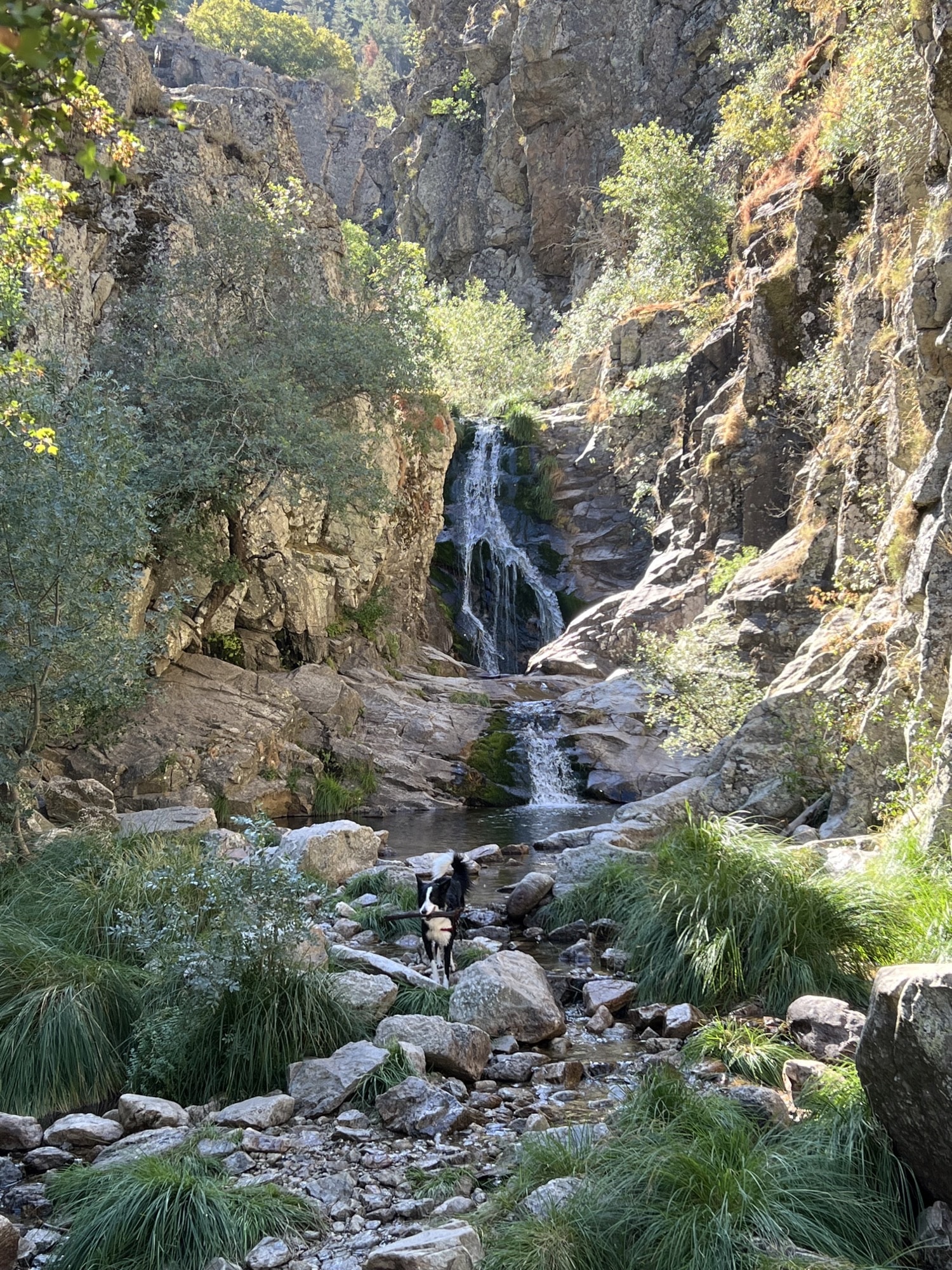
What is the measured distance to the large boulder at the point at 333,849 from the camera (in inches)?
417

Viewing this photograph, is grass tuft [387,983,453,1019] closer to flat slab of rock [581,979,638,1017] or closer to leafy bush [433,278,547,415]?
flat slab of rock [581,979,638,1017]

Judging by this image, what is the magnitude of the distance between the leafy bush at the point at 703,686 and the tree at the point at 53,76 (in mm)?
11857

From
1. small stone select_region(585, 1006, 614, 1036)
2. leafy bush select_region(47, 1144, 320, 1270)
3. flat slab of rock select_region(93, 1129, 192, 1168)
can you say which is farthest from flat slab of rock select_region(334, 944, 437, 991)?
leafy bush select_region(47, 1144, 320, 1270)

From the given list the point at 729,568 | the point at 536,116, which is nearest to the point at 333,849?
the point at 729,568

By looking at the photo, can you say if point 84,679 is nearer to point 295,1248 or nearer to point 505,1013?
point 505,1013

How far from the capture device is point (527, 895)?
9758mm

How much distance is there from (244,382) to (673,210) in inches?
767

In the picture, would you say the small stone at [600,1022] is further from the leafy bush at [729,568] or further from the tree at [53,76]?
the leafy bush at [729,568]

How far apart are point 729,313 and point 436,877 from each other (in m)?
19.0

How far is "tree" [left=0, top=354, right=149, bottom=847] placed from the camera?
955 cm

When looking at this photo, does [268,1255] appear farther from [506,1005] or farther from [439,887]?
[439,887]

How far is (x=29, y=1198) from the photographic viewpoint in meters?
4.32

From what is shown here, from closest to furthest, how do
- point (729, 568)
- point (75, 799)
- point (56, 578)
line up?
point (56, 578) < point (75, 799) < point (729, 568)

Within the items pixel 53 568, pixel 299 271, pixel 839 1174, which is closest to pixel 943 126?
pixel 839 1174
